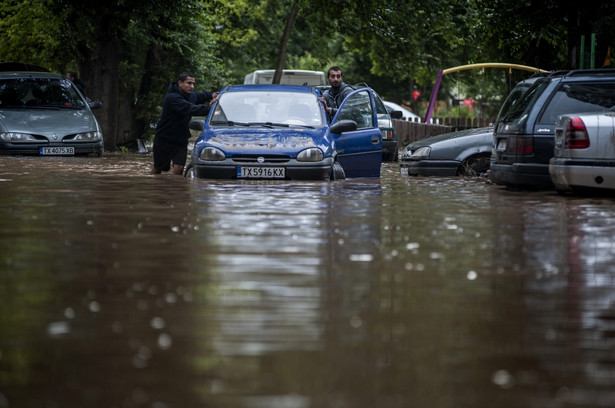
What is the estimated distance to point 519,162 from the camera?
647 inches

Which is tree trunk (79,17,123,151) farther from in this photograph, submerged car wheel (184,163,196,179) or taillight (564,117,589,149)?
taillight (564,117,589,149)

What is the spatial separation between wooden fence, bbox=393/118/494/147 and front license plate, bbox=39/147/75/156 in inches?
441

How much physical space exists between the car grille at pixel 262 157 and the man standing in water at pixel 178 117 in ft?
7.03

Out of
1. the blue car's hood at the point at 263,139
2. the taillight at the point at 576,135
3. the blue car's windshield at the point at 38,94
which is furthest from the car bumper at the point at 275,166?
the blue car's windshield at the point at 38,94

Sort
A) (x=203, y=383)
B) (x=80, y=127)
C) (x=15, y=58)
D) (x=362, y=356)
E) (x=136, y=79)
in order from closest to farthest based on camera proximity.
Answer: (x=203, y=383) < (x=362, y=356) < (x=80, y=127) < (x=136, y=79) < (x=15, y=58)

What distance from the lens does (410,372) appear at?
5445mm

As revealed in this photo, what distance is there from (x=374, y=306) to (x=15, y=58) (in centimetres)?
3586

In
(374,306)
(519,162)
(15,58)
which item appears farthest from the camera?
(15,58)

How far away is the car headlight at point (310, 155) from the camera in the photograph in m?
17.2

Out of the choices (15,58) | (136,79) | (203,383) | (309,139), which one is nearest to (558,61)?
(136,79)

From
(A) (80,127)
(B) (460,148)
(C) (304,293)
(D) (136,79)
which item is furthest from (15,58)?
(C) (304,293)

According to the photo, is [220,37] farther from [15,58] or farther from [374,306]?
[374,306]

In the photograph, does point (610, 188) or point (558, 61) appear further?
point (558, 61)

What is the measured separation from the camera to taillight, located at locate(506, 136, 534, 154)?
53.4 ft
